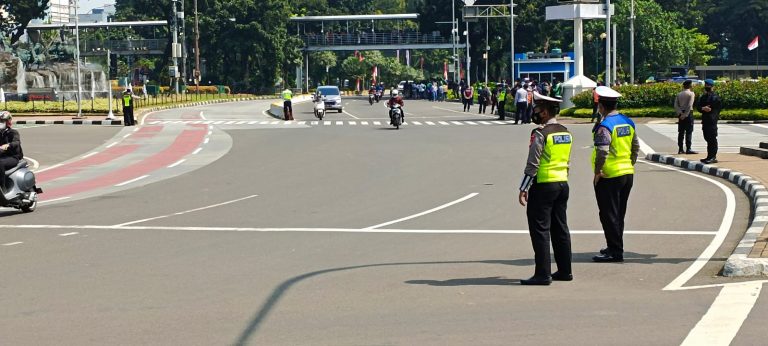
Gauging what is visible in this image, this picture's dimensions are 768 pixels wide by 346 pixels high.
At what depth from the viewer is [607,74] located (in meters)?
49.9

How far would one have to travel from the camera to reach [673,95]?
46125 mm

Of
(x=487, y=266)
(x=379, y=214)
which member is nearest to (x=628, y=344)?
(x=487, y=266)

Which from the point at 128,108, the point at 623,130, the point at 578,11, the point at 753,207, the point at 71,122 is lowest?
the point at 71,122

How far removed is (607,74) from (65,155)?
2528 cm

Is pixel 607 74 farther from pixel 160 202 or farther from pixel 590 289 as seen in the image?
pixel 590 289

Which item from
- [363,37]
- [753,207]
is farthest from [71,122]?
[363,37]

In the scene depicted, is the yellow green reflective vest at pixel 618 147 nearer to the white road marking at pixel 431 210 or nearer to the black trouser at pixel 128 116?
the white road marking at pixel 431 210

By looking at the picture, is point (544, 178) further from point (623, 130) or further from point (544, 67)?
point (544, 67)

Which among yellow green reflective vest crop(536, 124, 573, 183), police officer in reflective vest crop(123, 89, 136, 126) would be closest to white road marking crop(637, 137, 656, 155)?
yellow green reflective vest crop(536, 124, 573, 183)

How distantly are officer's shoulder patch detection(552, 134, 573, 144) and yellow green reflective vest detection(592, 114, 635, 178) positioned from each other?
149cm

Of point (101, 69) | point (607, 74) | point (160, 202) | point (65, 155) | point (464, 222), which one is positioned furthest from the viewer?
point (101, 69)

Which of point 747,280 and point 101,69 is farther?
point 101,69

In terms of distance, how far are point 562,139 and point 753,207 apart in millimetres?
7326

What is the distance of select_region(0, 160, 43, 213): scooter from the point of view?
17453 mm
